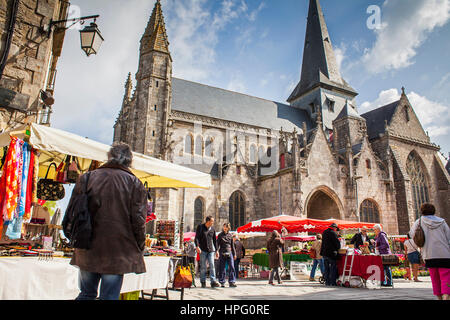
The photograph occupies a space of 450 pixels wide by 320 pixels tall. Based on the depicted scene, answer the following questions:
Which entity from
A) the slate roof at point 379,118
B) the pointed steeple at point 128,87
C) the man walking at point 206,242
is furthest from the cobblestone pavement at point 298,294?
the slate roof at point 379,118

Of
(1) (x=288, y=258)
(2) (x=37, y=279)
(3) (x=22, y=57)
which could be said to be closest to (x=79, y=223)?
(2) (x=37, y=279)

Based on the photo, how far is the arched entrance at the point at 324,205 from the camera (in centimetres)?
2002

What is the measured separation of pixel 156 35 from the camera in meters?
19.9

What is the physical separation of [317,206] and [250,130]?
8.77 metres

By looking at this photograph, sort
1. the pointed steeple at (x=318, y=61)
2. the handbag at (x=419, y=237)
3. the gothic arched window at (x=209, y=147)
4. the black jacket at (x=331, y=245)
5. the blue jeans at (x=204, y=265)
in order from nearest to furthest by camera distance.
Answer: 1. the handbag at (x=419, y=237)
2. the blue jeans at (x=204, y=265)
3. the black jacket at (x=331, y=245)
4. the gothic arched window at (x=209, y=147)
5. the pointed steeple at (x=318, y=61)

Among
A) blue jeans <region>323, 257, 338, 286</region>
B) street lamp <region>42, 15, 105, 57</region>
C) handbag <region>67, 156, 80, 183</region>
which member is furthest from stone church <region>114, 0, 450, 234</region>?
handbag <region>67, 156, 80, 183</region>

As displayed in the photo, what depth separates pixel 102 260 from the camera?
2352 mm

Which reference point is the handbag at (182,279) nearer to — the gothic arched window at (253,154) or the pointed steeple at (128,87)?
the pointed steeple at (128,87)

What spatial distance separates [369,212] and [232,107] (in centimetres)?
1415

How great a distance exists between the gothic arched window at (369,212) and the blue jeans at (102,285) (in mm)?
20853

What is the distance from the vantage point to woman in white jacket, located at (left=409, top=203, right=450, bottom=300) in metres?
4.18

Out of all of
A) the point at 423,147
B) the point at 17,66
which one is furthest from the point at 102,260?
the point at 423,147

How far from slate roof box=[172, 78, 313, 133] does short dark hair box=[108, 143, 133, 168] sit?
72.5ft

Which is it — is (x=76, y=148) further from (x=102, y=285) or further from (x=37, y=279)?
(x=102, y=285)
